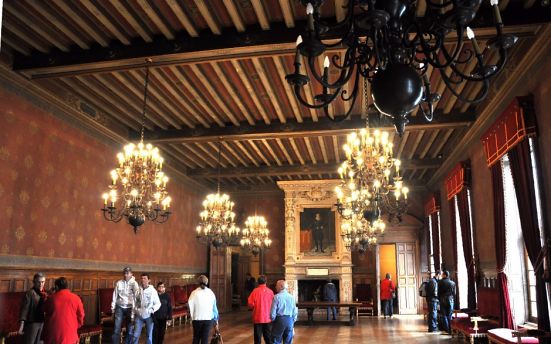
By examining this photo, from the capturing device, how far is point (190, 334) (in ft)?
36.2

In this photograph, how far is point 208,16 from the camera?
6488mm

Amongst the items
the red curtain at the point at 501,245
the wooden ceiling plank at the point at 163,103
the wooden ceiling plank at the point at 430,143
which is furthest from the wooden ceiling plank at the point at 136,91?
the red curtain at the point at 501,245

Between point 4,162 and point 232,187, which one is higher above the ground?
point 232,187

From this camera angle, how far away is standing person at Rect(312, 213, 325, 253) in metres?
17.5

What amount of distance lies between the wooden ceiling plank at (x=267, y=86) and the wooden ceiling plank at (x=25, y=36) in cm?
342

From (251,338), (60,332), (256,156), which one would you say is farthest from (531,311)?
(256,156)

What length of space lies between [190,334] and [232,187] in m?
8.53

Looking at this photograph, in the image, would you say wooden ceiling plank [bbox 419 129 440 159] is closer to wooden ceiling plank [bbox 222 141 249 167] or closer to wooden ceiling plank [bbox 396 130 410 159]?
wooden ceiling plank [bbox 396 130 410 159]

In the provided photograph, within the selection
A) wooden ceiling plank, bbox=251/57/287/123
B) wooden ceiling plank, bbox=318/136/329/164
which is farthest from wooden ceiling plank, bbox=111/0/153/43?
wooden ceiling plank, bbox=318/136/329/164

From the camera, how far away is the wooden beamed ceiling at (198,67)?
6457 mm

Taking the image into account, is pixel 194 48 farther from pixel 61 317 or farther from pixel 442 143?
pixel 442 143

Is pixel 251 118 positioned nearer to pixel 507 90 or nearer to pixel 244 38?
pixel 244 38

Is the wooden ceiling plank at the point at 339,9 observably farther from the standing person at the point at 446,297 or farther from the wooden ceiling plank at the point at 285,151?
the standing person at the point at 446,297

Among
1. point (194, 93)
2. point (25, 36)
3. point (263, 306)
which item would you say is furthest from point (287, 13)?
point (263, 306)
